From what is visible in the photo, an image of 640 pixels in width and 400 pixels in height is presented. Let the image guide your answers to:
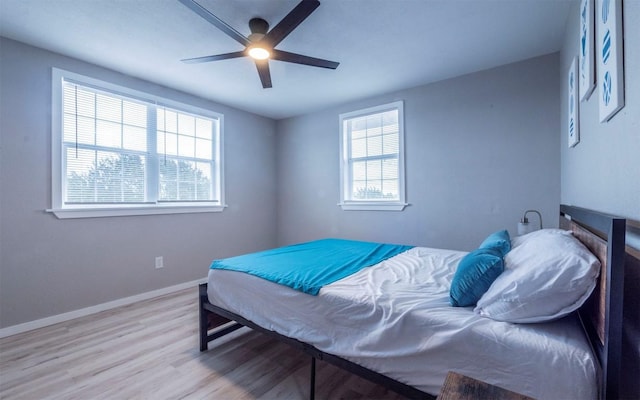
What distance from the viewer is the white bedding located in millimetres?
990

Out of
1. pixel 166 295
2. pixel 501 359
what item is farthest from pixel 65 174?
pixel 501 359

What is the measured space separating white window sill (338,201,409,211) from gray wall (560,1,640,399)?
2.04 metres

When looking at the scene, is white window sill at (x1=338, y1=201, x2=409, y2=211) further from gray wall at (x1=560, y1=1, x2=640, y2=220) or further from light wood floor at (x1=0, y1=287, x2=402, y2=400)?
light wood floor at (x1=0, y1=287, x2=402, y2=400)

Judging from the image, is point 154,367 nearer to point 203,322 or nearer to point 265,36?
point 203,322

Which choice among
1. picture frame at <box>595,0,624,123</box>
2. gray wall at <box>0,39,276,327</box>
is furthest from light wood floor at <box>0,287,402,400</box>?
picture frame at <box>595,0,624,123</box>

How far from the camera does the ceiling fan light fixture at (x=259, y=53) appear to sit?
2.10 metres

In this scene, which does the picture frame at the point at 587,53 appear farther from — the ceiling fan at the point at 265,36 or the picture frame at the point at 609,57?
the ceiling fan at the point at 265,36

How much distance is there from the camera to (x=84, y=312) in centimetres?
280

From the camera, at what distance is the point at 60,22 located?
2.21 metres

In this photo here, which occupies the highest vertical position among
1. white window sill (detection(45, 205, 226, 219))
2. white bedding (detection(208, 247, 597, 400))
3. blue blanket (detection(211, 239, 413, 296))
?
white window sill (detection(45, 205, 226, 219))

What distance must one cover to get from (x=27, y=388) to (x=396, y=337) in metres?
2.31

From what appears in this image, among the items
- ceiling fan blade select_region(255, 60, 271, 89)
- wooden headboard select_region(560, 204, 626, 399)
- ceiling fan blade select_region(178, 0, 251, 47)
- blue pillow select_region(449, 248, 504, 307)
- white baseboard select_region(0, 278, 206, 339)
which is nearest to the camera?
wooden headboard select_region(560, 204, 626, 399)

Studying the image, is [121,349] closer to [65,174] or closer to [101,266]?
[101,266]

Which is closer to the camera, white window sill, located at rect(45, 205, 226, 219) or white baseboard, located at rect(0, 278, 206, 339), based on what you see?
white baseboard, located at rect(0, 278, 206, 339)
